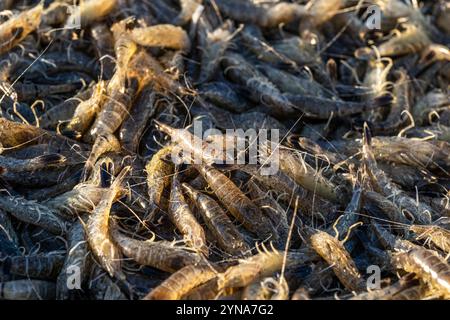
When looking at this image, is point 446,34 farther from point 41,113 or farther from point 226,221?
point 41,113

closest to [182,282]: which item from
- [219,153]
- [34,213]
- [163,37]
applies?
[219,153]

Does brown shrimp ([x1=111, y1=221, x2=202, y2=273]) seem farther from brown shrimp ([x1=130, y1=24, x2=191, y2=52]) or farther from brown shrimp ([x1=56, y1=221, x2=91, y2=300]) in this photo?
brown shrimp ([x1=130, y1=24, x2=191, y2=52])

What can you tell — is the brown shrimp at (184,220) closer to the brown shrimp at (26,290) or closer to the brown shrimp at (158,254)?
the brown shrimp at (158,254)

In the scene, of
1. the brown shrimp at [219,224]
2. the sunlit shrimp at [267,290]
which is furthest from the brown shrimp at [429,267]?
the brown shrimp at [219,224]

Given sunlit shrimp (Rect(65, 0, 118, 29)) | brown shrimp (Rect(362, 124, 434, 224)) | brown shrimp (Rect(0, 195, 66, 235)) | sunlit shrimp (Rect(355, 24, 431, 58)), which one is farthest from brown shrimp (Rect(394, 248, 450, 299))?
sunlit shrimp (Rect(65, 0, 118, 29))

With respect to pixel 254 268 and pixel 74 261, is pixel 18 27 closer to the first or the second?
pixel 74 261
